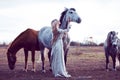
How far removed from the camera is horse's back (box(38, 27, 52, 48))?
19.1m

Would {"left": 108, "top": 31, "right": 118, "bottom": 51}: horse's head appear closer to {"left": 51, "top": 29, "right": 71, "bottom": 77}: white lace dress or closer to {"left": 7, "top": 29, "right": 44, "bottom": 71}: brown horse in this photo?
{"left": 7, "top": 29, "right": 44, "bottom": 71}: brown horse

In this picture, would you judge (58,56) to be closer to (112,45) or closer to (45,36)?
(45,36)

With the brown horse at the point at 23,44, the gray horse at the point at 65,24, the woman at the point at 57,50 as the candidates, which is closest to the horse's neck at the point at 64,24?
the gray horse at the point at 65,24

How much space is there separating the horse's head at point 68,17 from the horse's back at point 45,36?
134 centimetres

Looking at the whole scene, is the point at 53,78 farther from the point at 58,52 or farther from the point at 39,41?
the point at 39,41

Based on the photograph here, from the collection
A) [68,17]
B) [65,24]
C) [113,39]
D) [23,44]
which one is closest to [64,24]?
[65,24]

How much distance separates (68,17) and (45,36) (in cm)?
207

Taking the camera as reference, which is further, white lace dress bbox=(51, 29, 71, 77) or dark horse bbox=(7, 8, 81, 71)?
dark horse bbox=(7, 8, 81, 71)

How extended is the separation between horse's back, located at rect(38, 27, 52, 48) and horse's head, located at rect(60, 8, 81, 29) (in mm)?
1343

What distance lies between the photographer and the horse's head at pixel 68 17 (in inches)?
691

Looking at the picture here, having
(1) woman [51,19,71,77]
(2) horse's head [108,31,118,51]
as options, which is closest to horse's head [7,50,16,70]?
(1) woman [51,19,71,77]

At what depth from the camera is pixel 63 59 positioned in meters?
17.1

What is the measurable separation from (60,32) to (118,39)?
4926 mm

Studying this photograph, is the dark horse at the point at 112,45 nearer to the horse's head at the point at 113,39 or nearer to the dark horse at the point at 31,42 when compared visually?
the horse's head at the point at 113,39
